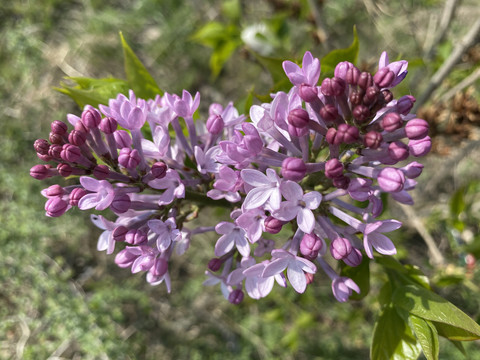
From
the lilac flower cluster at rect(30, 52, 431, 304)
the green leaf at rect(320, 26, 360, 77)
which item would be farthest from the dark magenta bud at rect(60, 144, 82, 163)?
the green leaf at rect(320, 26, 360, 77)

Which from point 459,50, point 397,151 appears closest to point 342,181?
point 397,151

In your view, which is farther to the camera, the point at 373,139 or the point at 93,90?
the point at 93,90

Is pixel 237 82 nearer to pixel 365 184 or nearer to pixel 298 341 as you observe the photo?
pixel 298 341

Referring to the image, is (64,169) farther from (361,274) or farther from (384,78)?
(361,274)

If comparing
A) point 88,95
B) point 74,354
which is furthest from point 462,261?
point 74,354

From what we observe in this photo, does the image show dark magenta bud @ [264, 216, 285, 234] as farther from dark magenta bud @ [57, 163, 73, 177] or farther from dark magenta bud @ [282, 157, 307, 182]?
dark magenta bud @ [57, 163, 73, 177]

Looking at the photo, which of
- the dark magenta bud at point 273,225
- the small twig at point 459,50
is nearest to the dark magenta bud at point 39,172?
the dark magenta bud at point 273,225

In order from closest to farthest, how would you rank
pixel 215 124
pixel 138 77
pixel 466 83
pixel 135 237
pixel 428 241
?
1. pixel 135 237
2. pixel 215 124
3. pixel 138 77
4. pixel 466 83
5. pixel 428 241
